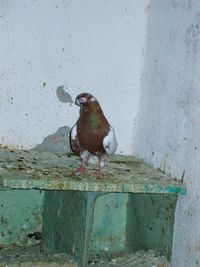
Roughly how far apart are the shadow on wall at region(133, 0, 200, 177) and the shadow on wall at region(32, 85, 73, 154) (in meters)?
0.31

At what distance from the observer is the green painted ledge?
1986 mm

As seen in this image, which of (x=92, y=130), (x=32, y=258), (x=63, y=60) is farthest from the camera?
(x=63, y=60)

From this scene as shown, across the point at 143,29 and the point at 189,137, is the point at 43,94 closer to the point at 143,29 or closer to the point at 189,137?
the point at 143,29

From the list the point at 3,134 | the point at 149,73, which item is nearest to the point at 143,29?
the point at 149,73

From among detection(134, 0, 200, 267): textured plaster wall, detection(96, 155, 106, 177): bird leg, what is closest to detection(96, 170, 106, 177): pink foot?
detection(96, 155, 106, 177): bird leg

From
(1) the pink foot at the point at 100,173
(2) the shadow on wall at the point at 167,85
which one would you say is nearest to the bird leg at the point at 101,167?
(1) the pink foot at the point at 100,173

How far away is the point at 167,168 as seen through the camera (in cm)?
227

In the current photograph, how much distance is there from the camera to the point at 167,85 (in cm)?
229

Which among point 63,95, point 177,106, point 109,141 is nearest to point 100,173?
point 109,141

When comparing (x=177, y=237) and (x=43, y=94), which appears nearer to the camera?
(x=177, y=237)

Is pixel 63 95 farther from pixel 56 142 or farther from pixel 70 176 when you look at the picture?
pixel 70 176

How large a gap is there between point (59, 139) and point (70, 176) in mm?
459

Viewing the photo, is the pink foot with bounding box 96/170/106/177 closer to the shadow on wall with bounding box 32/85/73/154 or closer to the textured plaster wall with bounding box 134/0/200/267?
the textured plaster wall with bounding box 134/0/200/267

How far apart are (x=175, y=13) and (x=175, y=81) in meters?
0.26
